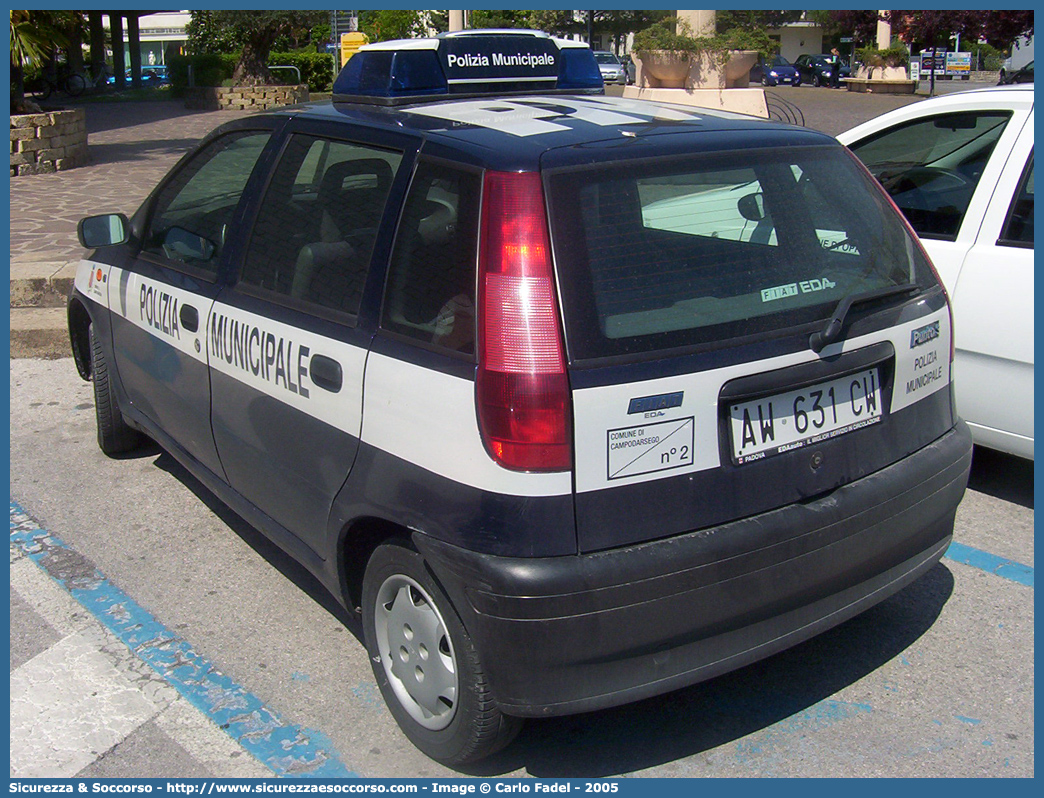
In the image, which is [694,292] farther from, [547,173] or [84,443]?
[84,443]

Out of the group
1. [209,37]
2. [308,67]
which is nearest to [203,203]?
[308,67]

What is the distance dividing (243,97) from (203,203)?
2440cm

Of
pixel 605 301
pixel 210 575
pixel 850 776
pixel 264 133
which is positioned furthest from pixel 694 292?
pixel 210 575

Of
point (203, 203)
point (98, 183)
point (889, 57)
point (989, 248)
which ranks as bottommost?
point (989, 248)

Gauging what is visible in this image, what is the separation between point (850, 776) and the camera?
2.76 meters

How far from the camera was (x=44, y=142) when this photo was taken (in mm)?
14312

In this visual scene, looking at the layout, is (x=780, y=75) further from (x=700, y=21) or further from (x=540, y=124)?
(x=540, y=124)

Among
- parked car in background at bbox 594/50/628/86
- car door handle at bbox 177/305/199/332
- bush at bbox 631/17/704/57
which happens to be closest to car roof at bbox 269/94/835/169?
car door handle at bbox 177/305/199/332

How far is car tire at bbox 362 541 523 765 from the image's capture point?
2604 mm

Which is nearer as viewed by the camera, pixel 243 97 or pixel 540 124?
pixel 540 124

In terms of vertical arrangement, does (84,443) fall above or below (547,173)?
below

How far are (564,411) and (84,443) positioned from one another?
3.81 metres

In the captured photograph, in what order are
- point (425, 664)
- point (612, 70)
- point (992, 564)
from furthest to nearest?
point (612, 70)
point (992, 564)
point (425, 664)

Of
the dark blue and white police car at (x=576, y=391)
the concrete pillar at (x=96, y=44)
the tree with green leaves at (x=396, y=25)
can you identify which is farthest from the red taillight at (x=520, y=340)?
the concrete pillar at (x=96, y=44)
